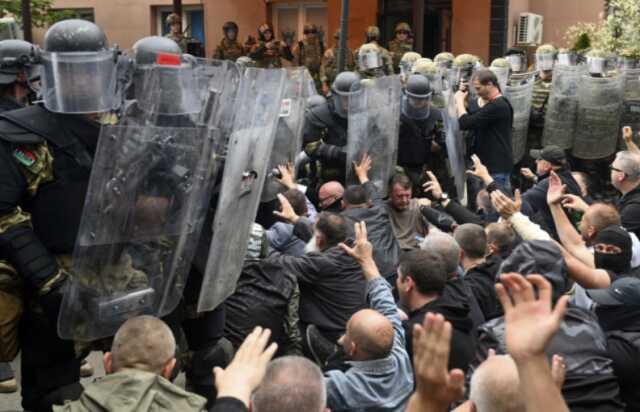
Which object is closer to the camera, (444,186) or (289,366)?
(289,366)

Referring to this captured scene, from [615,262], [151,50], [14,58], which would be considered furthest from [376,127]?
[14,58]

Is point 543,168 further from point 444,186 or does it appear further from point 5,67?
point 5,67

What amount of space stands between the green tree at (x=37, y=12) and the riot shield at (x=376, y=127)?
825 centimetres

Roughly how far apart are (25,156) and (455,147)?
4.30m

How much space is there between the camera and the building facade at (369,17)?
517 inches

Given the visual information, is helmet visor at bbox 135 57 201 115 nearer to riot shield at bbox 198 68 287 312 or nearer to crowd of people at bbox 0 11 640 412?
crowd of people at bbox 0 11 640 412

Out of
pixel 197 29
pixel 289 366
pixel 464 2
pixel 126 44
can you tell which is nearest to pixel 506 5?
pixel 464 2

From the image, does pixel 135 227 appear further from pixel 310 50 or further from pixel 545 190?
pixel 310 50

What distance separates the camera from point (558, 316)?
6.13 feet

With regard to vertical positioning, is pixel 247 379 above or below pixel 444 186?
above

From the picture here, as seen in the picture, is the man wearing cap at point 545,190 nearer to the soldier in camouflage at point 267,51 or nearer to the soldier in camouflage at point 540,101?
the soldier in camouflage at point 540,101

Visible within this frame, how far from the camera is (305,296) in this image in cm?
427

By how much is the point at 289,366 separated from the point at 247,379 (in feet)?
0.45

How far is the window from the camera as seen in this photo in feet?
51.0
